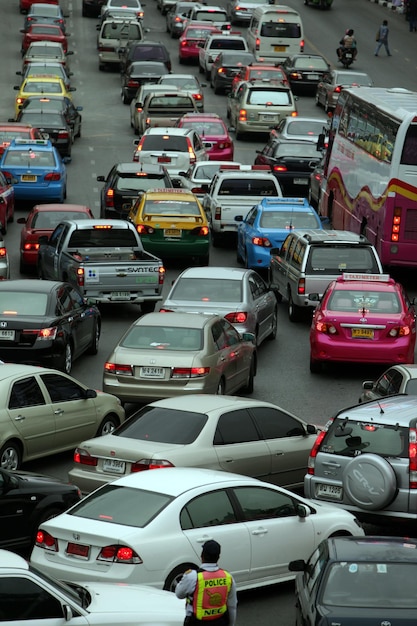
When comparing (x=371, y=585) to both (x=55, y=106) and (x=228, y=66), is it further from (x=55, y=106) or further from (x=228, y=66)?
(x=228, y=66)

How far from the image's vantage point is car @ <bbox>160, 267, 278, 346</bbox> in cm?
2233

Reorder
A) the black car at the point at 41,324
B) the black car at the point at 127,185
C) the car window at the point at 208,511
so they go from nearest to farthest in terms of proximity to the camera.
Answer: the car window at the point at 208,511
the black car at the point at 41,324
the black car at the point at 127,185

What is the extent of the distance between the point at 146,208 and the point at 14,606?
69.3 ft

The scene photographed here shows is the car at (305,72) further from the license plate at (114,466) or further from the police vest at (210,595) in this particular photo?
the police vest at (210,595)

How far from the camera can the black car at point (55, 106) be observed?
43.8 metres

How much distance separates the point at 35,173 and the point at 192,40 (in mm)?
27637

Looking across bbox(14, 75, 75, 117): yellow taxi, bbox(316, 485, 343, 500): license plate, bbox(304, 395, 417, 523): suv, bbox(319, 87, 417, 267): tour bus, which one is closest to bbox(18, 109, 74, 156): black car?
bbox(14, 75, 75, 117): yellow taxi

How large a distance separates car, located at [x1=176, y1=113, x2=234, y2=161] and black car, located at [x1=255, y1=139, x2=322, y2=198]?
97.2 inches

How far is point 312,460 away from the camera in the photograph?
46.9 ft

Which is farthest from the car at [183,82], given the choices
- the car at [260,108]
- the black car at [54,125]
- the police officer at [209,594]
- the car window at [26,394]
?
the police officer at [209,594]

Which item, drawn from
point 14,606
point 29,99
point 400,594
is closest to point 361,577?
point 400,594

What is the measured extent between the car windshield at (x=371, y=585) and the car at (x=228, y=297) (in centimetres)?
1191

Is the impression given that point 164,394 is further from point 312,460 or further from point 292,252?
point 292,252

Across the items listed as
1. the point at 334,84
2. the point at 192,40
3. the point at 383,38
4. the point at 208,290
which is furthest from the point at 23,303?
the point at 383,38
